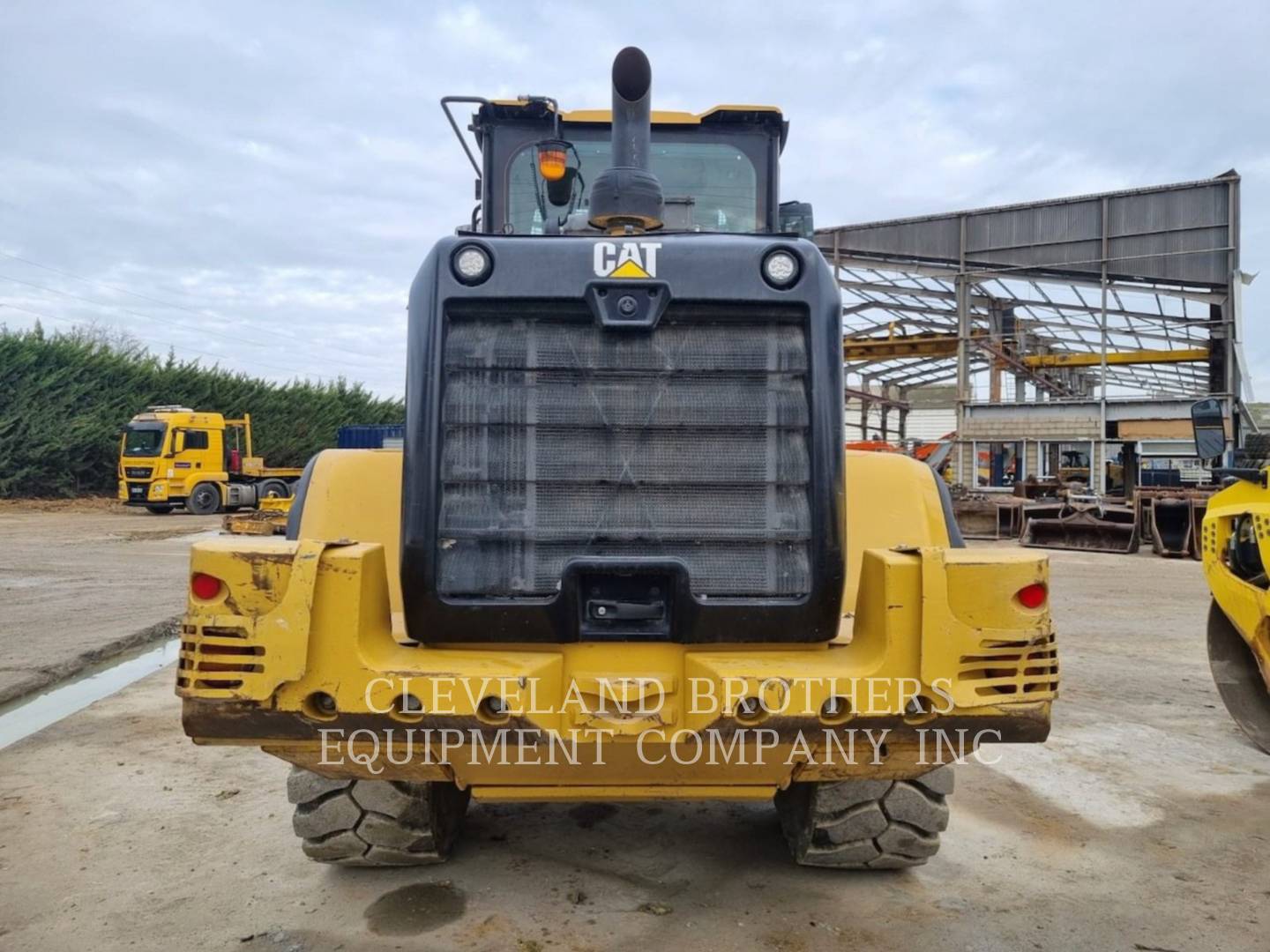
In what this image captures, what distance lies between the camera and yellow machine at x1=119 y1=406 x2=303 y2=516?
24.7 meters

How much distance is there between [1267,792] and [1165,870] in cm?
132

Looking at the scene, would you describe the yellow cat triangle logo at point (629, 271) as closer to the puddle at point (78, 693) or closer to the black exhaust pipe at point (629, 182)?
the black exhaust pipe at point (629, 182)

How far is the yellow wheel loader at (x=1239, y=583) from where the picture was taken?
184 inches

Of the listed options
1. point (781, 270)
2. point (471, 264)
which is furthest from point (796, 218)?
point (471, 264)

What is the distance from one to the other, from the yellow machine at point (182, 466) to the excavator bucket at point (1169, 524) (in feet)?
69.3

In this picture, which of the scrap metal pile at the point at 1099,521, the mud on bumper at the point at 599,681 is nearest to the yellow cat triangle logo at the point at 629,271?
the mud on bumper at the point at 599,681

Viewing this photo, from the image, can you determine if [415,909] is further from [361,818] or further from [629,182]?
[629,182]

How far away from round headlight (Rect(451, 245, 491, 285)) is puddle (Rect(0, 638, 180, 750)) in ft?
13.0

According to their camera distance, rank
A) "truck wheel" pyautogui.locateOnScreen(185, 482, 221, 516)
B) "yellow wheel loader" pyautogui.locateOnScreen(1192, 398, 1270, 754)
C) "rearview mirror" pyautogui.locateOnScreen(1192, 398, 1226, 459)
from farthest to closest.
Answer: "truck wheel" pyautogui.locateOnScreen(185, 482, 221, 516), "yellow wheel loader" pyautogui.locateOnScreen(1192, 398, 1270, 754), "rearview mirror" pyautogui.locateOnScreen(1192, 398, 1226, 459)

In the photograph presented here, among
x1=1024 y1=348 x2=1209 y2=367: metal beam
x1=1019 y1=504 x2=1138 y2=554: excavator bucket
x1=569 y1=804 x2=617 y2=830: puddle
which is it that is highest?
x1=1024 y1=348 x2=1209 y2=367: metal beam

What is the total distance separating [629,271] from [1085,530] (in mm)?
14427

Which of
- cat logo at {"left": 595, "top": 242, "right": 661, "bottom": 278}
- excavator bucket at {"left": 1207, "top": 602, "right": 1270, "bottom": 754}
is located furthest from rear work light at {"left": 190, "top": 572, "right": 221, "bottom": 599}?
excavator bucket at {"left": 1207, "top": 602, "right": 1270, "bottom": 754}

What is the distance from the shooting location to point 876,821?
3299mm

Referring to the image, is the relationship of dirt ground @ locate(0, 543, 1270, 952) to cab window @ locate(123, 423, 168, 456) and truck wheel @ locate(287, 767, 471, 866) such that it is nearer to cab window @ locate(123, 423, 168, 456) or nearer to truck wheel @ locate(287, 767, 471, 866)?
truck wheel @ locate(287, 767, 471, 866)
